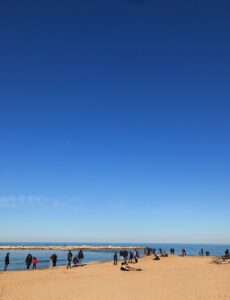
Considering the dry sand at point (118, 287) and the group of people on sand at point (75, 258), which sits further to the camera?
the group of people on sand at point (75, 258)

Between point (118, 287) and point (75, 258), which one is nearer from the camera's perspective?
point (118, 287)

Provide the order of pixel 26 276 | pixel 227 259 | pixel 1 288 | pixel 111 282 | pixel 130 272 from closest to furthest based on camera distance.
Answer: pixel 1 288, pixel 111 282, pixel 26 276, pixel 130 272, pixel 227 259

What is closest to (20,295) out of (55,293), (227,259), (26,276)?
(55,293)

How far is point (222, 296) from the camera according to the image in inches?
771

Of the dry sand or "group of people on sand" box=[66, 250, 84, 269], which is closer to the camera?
the dry sand

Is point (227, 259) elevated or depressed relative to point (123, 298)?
elevated

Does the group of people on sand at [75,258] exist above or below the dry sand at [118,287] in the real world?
above

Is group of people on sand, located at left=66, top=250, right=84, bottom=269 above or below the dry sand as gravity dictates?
above

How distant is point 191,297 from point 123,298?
423cm

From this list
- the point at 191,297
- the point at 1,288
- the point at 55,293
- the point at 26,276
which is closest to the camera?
the point at 191,297

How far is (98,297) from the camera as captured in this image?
19828mm

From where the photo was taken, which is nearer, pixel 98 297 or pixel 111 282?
pixel 98 297

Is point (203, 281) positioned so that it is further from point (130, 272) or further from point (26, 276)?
point (26, 276)

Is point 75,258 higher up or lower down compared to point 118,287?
higher up
